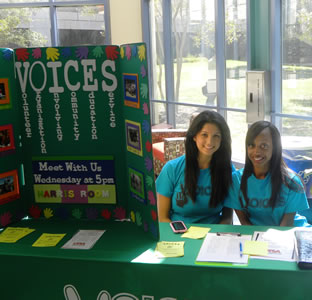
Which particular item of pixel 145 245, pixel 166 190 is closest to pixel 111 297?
pixel 145 245

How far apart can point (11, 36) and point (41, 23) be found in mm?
608

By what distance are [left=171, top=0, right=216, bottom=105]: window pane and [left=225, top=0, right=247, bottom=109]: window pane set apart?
1.18 feet

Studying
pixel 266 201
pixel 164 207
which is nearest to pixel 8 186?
pixel 164 207

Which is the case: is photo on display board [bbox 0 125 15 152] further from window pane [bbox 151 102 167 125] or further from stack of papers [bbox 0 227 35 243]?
window pane [bbox 151 102 167 125]

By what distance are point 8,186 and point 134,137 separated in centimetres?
72

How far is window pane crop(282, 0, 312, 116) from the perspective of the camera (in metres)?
5.12

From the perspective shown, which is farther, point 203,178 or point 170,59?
point 170,59

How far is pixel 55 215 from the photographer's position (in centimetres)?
243

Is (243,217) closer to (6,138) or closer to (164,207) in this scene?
(164,207)

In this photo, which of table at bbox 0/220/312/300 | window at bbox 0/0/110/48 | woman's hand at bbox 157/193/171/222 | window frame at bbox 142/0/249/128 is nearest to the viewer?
table at bbox 0/220/312/300

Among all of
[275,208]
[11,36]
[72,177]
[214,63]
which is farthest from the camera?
[11,36]

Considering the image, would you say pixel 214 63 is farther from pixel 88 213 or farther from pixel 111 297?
pixel 111 297

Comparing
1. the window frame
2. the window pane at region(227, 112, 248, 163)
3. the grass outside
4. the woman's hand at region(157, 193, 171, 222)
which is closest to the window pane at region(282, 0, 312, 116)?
the grass outside

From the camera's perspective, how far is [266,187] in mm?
2609
